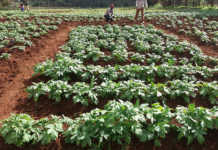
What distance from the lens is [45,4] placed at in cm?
4388

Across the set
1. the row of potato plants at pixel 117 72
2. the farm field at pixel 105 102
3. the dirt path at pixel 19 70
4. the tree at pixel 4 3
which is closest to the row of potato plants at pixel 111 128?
the farm field at pixel 105 102

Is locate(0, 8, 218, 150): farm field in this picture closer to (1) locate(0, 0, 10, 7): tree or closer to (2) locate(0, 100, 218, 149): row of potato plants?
(2) locate(0, 100, 218, 149): row of potato plants

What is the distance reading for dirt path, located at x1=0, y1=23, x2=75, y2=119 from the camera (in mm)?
5273

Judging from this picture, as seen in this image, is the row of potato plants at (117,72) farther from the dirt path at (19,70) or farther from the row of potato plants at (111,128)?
the row of potato plants at (111,128)

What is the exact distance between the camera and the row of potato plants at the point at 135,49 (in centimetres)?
747

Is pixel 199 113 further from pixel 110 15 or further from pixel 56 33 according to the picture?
pixel 110 15

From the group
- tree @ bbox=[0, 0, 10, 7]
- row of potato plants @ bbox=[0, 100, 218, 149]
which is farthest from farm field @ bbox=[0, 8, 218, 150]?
tree @ bbox=[0, 0, 10, 7]

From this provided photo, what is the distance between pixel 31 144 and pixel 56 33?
9690mm

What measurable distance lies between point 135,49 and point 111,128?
20.7 ft

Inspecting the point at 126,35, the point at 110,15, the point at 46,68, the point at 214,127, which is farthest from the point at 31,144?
the point at 110,15

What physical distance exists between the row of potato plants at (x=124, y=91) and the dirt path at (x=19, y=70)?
0.73 m

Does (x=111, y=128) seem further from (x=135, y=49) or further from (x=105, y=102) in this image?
(x=135, y=49)

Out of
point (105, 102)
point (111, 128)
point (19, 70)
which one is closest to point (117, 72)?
point (105, 102)

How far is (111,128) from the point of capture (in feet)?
11.1
